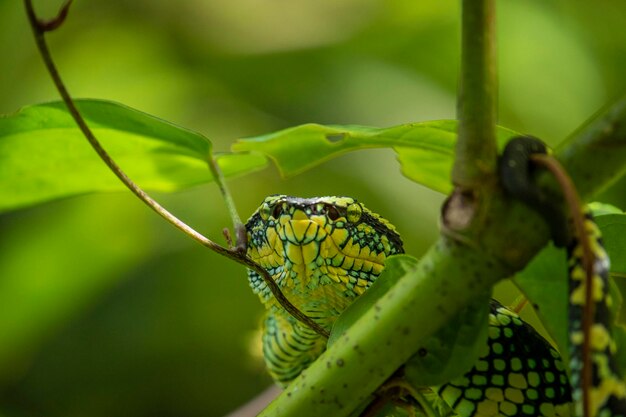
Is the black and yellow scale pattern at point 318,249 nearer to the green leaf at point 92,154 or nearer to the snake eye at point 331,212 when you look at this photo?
the snake eye at point 331,212

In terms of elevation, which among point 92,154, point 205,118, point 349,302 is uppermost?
point 92,154

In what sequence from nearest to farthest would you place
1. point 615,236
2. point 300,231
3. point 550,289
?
point 550,289 → point 615,236 → point 300,231

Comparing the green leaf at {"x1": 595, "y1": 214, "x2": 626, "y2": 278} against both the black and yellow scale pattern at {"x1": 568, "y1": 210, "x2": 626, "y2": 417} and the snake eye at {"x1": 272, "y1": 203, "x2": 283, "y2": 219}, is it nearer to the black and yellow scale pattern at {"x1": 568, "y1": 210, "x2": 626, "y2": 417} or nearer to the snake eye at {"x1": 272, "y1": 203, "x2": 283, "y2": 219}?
the black and yellow scale pattern at {"x1": 568, "y1": 210, "x2": 626, "y2": 417}

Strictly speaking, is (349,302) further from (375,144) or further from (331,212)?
(375,144)

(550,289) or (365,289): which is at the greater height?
(550,289)

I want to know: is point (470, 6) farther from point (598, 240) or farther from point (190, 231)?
point (190, 231)

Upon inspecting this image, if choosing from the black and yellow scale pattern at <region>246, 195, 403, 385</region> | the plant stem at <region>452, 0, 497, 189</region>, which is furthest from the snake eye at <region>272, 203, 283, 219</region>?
the plant stem at <region>452, 0, 497, 189</region>

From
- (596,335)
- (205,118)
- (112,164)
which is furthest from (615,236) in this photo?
(205,118)
